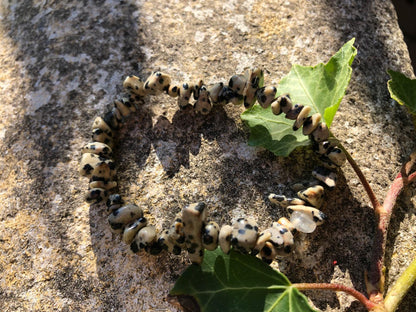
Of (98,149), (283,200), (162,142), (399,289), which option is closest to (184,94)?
(162,142)

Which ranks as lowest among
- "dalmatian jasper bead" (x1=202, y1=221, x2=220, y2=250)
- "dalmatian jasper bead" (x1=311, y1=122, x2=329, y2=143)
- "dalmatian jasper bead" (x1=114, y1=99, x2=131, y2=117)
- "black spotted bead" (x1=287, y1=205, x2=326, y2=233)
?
"black spotted bead" (x1=287, y1=205, x2=326, y2=233)

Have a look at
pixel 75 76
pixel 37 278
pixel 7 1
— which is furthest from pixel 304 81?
pixel 7 1

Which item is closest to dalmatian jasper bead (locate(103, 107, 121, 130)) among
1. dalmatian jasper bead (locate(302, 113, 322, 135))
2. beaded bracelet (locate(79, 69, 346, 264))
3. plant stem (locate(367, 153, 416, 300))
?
beaded bracelet (locate(79, 69, 346, 264))

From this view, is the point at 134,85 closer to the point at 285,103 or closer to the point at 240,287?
the point at 285,103

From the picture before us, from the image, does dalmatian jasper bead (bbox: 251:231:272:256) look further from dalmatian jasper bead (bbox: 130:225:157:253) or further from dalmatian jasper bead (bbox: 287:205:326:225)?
dalmatian jasper bead (bbox: 130:225:157:253)

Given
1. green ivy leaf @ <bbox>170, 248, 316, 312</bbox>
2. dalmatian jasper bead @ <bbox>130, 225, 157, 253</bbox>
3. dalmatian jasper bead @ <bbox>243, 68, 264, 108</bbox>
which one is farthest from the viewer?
dalmatian jasper bead @ <bbox>243, 68, 264, 108</bbox>

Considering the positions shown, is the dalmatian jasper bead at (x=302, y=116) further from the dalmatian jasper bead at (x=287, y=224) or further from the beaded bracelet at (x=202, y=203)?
the dalmatian jasper bead at (x=287, y=224)
